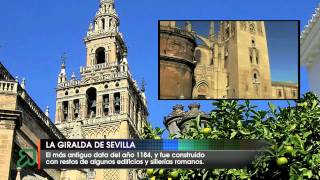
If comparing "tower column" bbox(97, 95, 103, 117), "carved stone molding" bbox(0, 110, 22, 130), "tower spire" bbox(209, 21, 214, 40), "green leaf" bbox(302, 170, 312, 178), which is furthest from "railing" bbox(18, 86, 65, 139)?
"tower column" bbox(97, 95, 103, 117)

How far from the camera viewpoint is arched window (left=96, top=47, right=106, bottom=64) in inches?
2889

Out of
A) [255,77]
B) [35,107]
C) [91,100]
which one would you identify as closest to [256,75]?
[255,77]

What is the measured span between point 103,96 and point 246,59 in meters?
54.7

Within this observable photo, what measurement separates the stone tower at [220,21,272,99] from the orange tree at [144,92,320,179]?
1.48ft

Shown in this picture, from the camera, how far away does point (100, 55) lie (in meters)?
74.2

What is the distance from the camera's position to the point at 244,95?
42.0 ft

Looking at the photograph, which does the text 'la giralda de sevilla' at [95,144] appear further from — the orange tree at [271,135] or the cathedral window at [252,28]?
the cathedral window at [252,28]

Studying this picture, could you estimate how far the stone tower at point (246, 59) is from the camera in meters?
13.2

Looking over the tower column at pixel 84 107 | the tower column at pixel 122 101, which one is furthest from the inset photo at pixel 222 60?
the tower column at pixel 84 107

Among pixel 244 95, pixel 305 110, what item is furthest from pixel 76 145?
pixel 305 110

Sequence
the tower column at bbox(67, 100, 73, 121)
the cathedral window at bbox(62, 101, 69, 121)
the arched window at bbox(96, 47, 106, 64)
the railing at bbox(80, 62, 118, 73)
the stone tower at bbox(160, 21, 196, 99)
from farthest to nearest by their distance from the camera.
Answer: the arched window at bbox(96, 47, 106, 64) < the railing at bbox(80, 62, 118, 73) < the cathedral window at bbox(62, 101, 69, 121) < the tower column at bbox(67, 100, 73, 121) < the stone tower at bbox(160, 21, 196, 99)

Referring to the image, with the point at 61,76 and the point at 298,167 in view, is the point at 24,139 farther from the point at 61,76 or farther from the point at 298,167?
the point at 61,76

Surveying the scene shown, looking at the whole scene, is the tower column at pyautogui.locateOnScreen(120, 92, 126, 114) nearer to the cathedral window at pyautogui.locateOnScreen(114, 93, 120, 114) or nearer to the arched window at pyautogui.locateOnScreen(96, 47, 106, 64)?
the cathedral window at pyautogui.locateOnScreen(114, 93, 120, 114)

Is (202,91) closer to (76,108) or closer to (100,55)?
(76,108)
